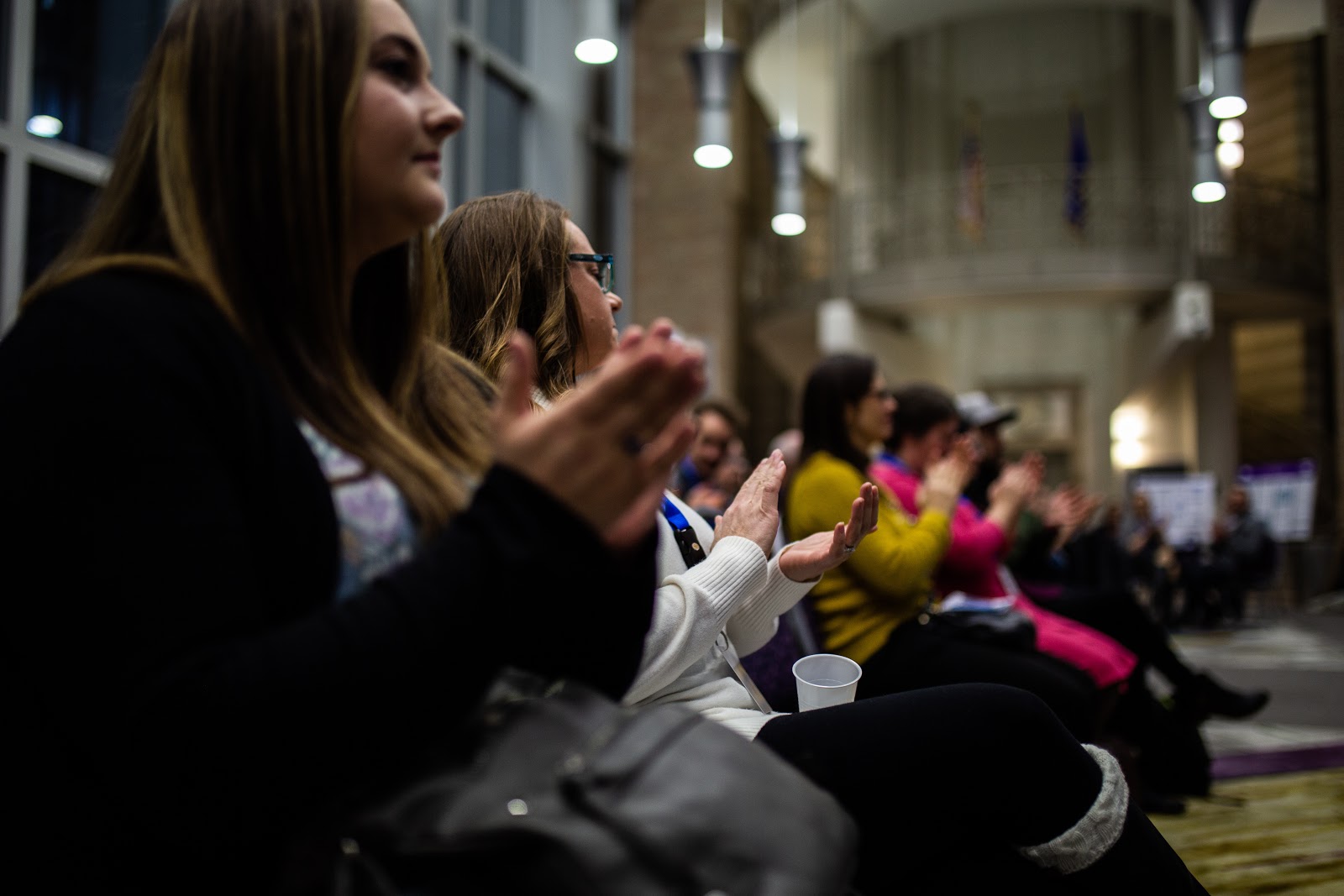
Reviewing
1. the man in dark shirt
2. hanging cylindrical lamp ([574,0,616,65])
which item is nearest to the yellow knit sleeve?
hanging cylindrical lamp ([574,0,616,65])

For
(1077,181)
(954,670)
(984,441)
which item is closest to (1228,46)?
(984,441)

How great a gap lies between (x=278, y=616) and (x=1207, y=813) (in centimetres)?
308

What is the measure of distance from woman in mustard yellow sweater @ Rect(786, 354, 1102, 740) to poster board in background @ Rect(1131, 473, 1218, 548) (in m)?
9.09

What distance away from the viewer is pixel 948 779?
1.15 meters

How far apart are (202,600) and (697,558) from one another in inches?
38.3

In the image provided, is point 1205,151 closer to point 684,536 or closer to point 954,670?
point 954,670

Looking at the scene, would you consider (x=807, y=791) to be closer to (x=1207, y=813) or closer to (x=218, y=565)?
(x=218, y=565)

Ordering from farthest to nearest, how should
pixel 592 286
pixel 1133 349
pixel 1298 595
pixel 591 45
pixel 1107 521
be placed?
pixel 1133 349
pixel 1298 595
pixel 1107 521
pixel 591 45
pixel 592 286

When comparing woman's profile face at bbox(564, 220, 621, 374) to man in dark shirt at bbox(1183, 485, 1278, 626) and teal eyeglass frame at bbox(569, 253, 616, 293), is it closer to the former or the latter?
teal eyeglass frame at bbox(569, 253, 616, 293)

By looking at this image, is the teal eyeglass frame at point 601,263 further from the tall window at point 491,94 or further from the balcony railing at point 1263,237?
the balcony railing at point 1263,237

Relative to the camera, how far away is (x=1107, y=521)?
9648 mm

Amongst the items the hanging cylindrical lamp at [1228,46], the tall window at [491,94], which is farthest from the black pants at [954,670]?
the tall window at [491,94]

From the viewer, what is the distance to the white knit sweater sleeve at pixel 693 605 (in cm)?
130

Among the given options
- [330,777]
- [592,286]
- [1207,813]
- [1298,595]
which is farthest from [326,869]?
[1298,595]
